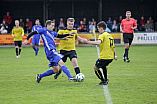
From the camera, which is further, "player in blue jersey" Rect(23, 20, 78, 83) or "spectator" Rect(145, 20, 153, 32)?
"spectator" Rect(145, 20, 153, 32)

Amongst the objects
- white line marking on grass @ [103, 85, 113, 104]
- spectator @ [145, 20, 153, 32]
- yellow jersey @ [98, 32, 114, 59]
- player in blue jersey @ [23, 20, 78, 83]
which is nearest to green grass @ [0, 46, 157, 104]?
white line marking on grass @ [103, 85, 113, 104]

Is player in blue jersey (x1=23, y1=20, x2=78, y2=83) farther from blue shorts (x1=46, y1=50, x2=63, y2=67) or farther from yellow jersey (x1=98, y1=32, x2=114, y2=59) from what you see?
yellow jersey (x1=98, y1=32, x2=114, y2=59)

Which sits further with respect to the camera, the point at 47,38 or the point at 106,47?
the point at 47,38

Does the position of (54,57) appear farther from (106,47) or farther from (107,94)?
(107,94)

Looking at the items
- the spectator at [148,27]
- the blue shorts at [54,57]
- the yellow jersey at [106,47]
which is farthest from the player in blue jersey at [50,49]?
the spectator at [148,27]

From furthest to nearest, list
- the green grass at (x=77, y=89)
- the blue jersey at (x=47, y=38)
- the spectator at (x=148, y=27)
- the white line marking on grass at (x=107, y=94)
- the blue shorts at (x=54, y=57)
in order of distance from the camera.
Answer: the spectator at (x=148, y=27)
the blue jersey at (x=47, y=38)
the blue shorts at (x=54, y=57)
the green grass at (x=77, y=89)
the white line marking on grass at (x=107, y=94)

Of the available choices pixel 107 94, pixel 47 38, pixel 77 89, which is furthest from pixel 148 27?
pixel 107 94

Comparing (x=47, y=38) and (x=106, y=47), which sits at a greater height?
(x=47, y=38)

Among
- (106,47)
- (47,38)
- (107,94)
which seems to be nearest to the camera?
(107,94)

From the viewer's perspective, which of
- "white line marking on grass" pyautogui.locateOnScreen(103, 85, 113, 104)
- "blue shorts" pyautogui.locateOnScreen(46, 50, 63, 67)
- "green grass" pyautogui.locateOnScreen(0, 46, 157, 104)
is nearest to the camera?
"white line marking on grass" pyautogui.locateOnScreen(103, 85, 113, 104)

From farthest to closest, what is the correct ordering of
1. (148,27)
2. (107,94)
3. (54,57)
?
(148,27)
(54,57)
(107,94)

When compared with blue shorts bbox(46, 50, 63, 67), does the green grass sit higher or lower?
lower

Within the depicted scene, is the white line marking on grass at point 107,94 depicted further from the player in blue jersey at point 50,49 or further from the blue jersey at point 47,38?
the blue jersey at point 47,38

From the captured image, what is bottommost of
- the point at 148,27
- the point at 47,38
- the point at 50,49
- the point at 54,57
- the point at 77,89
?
the point at 77,89
